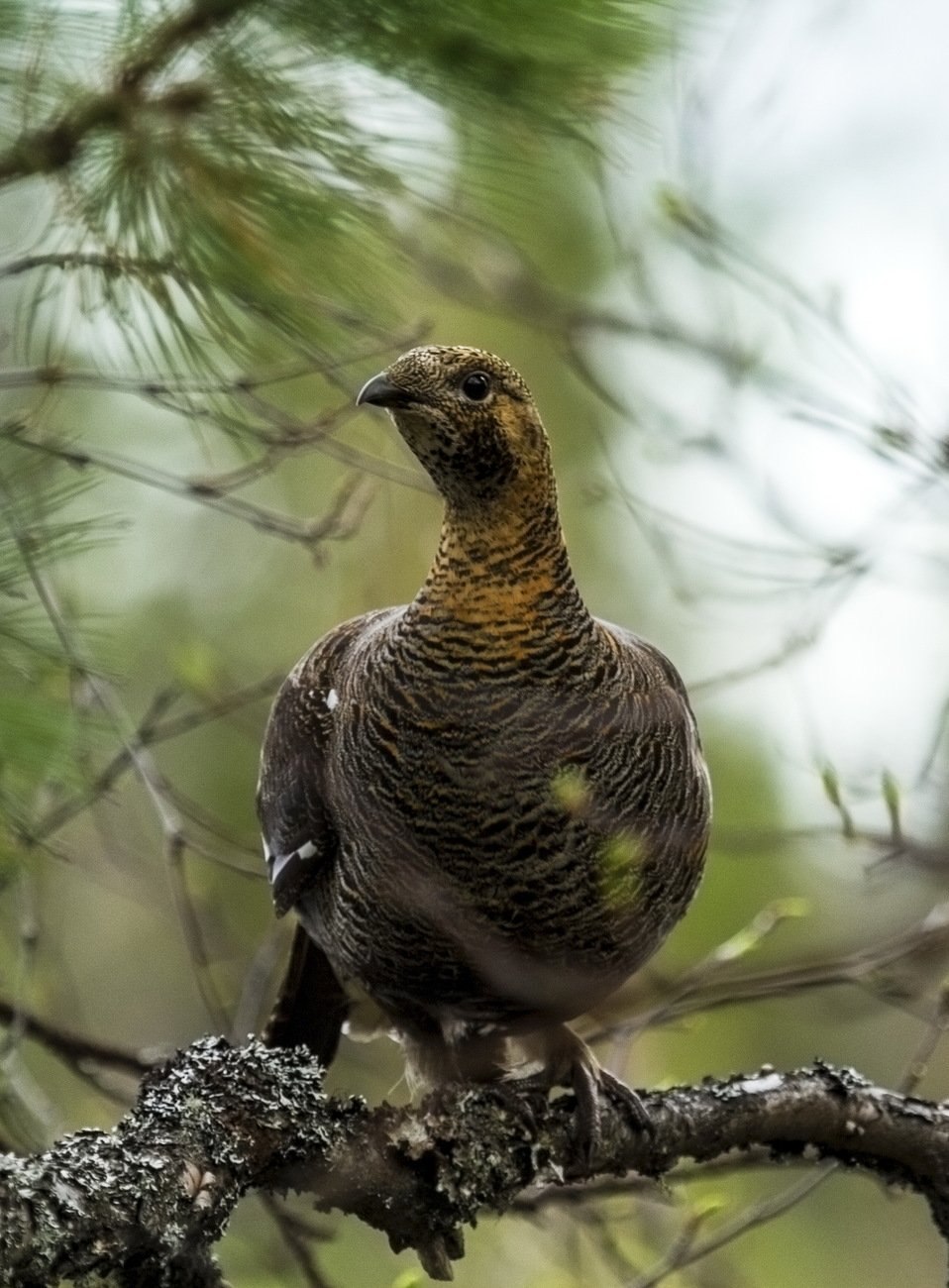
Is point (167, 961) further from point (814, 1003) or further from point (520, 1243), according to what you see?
point (814, 1003)

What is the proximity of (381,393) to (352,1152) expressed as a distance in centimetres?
138

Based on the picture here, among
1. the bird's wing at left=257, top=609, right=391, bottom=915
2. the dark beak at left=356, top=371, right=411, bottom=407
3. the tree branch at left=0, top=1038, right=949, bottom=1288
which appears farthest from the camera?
the bird's wing at left=257, top=609, right=391, bottom=915

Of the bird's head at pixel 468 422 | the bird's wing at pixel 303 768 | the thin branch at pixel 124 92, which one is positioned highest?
the thin branch at pixel 124 92

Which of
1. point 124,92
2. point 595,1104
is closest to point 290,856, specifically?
point 595,1104

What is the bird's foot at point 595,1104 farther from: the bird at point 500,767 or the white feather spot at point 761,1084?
the white feather spot at point 761,1084

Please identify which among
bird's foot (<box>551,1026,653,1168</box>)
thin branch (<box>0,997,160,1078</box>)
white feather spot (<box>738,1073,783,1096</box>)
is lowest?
thin branch (<box>0,997,160,1078</box>)

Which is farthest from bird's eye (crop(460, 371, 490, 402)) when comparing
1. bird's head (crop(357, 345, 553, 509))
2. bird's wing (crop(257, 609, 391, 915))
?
bird's wing (crop(257, 609, 391, 915))

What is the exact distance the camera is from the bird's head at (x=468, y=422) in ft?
10.1

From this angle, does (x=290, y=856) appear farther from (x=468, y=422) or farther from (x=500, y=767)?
(x=468, y=422)

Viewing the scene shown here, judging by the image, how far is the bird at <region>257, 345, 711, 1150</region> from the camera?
3.10 m

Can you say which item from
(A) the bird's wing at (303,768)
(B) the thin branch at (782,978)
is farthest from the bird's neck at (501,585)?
(B) the thin branch at (782,978)

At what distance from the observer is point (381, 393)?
303 centimetres

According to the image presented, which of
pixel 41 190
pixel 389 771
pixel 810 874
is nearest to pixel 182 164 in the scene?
pixel 41 190

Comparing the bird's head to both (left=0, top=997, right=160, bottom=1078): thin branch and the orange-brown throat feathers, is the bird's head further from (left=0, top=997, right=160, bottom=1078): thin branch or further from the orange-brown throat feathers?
(left=0, top=997, right=160, bottom=1078): thin branch
